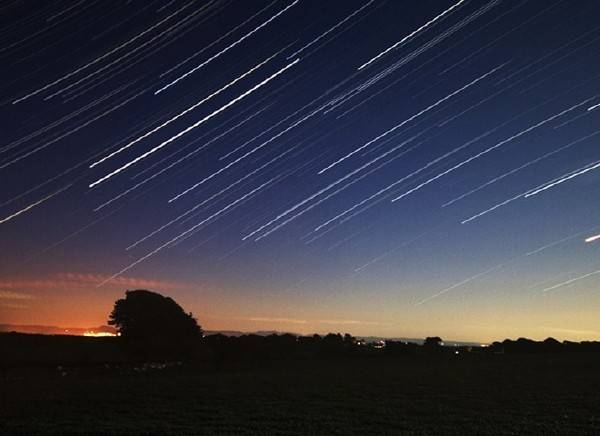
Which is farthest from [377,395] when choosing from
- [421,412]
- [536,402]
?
[536,402]

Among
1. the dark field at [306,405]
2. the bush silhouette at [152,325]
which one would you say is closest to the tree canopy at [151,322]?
the bush silhouette at [152,325]

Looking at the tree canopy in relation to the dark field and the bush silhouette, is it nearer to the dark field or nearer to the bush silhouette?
the bush silhouette

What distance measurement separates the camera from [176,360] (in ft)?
189

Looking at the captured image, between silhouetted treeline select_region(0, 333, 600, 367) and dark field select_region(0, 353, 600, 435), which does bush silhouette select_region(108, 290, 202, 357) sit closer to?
silhouetted treeline select_region(0, 333, 600, 367)

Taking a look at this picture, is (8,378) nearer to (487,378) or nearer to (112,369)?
(112,369)

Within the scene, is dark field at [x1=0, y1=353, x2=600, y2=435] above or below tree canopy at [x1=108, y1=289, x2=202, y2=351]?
below

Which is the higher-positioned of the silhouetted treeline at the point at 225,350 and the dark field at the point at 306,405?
the silhouetted treeline at the point at 225,350

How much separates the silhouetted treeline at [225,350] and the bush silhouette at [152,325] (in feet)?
1.54

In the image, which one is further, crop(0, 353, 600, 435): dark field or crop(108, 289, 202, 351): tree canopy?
crop(108, 289, 202, 351): tree canopy

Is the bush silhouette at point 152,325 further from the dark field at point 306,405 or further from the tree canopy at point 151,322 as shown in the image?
the dark field at point 306,405

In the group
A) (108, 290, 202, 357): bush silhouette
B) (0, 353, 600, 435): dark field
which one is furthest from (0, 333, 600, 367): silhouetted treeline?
(0, 353, 600, 435): dark field

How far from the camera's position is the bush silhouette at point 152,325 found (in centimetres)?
5681

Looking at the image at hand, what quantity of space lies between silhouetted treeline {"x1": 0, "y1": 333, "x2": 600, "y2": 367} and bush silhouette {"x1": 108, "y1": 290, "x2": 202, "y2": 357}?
47 centimetres

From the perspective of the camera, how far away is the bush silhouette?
56.8 metres
